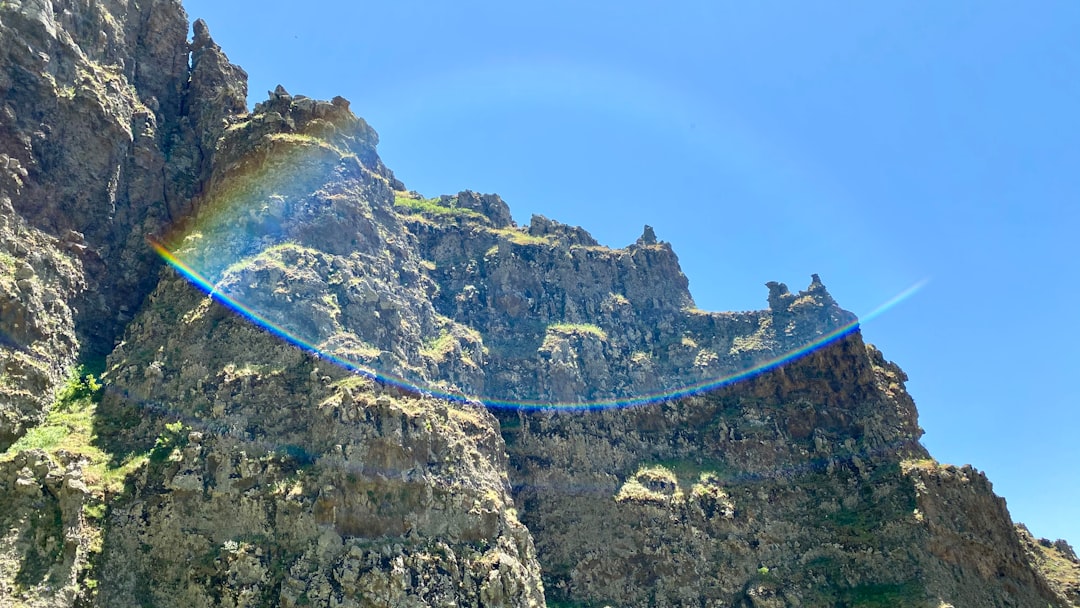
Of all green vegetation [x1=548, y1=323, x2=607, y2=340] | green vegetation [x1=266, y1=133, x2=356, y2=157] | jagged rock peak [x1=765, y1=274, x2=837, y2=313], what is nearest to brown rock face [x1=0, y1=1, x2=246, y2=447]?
green vegetation [x1=266, y1=133, x2=356, y2=157]

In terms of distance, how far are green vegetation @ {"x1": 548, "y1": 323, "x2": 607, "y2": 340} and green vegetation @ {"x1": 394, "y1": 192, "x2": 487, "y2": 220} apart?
22.3m

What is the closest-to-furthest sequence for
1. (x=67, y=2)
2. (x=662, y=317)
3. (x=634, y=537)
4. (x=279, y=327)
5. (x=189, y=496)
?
1. (x=189, y=496)
2. (x=279, y=327)
3. (x=67, y=2)
4. (x=634, y=537)
5. (x=662, y=317)

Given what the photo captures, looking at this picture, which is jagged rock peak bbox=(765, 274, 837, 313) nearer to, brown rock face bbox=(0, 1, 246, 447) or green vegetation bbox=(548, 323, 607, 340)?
green vegetation bbox=(548, 323, 607, 340)

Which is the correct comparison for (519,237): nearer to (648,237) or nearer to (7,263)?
(648,237)

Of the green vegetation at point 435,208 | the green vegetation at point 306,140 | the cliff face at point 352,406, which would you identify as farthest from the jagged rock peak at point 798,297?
the green vegetation at point 306,140

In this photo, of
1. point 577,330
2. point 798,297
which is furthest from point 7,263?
point 798,297

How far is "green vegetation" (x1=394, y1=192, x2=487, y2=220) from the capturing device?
9800 cm

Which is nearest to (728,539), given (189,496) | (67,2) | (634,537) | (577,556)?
(634,537)

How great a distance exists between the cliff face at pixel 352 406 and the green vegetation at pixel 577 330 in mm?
512

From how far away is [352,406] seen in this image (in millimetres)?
51312

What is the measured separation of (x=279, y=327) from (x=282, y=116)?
2602 centimetres

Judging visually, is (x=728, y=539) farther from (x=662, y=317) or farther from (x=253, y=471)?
(x=253, y=471)

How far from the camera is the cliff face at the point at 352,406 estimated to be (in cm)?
4478

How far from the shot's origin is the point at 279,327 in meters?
56.5
